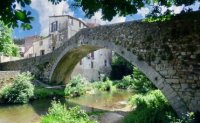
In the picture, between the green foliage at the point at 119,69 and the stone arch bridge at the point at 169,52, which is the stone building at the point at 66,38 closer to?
the green foliage at the point at 119,69

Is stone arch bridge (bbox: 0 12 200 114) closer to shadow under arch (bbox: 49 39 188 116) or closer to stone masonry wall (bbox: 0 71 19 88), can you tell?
shadow under arch (bbox: 49 39 188 116)

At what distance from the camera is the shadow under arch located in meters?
10.3

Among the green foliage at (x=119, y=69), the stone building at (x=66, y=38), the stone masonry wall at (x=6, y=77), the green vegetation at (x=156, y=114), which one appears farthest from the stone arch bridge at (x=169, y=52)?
the green foliage at (x=119, y=69)

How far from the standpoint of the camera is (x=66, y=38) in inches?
1298

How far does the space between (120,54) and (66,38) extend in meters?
20.0

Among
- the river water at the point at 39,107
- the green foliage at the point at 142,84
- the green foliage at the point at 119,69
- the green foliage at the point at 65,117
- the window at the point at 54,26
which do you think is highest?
the window at the point at 54,26

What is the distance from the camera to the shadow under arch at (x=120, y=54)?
33.8 feet

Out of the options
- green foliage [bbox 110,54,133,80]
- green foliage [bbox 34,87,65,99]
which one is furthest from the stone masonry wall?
green foliage [bbox 110,54,133,80]

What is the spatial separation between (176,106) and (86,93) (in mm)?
14190

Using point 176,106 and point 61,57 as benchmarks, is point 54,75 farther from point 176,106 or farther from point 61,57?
point 176,106

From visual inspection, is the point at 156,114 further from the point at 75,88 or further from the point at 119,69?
the point at 119,69

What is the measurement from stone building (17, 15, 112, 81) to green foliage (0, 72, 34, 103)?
46.0ft

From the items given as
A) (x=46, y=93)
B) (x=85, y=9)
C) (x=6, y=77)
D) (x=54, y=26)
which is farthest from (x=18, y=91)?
(x=54, y=26)

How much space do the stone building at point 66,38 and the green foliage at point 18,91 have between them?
14.0 meters
